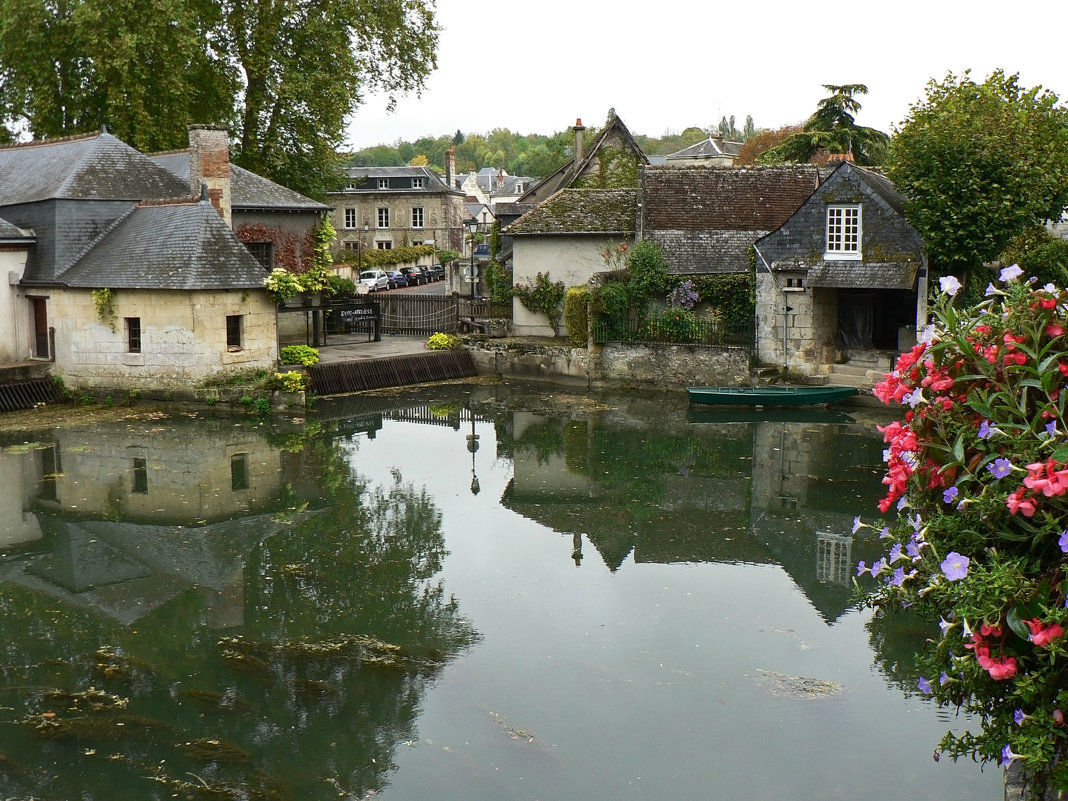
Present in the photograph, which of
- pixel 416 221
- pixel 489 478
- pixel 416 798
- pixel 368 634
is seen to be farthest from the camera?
pixel 416 221

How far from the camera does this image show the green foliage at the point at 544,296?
27219 millimetres

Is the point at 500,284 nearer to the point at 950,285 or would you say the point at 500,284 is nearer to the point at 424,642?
the point at 424,642

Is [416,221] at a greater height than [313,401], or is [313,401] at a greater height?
[416,221]

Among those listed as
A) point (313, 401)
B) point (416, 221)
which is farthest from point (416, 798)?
point (416, 221)

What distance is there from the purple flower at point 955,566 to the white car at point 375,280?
4064cm

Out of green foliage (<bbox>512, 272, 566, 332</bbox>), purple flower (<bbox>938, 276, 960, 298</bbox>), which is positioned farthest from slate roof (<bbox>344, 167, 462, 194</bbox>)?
purple flower (<bbox>938, 276, 960, 298</bbox>)

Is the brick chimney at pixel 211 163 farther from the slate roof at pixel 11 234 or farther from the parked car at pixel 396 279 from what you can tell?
the parked car at pixel 396 279

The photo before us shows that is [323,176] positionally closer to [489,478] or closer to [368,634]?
[489,478]

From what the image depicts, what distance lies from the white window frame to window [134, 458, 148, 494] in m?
14.3

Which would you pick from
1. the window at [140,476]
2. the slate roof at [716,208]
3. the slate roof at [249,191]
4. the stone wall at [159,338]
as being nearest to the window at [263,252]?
the slate roof at [249,191]

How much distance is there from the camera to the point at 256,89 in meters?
31.5

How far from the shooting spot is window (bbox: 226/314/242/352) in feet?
71.2

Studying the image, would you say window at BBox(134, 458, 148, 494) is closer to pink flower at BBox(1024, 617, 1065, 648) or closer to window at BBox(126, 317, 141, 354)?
window at BBox(126, 317, 141, 354)

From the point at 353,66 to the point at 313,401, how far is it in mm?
13567
